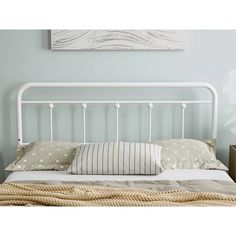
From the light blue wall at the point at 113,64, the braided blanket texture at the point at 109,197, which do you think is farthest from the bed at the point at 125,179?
the light blue wall at the point at 113,64

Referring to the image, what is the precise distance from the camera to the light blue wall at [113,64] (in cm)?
312

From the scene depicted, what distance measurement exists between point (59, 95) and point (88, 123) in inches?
11.5

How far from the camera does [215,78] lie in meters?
3.14

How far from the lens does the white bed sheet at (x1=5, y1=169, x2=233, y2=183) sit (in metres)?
2.50

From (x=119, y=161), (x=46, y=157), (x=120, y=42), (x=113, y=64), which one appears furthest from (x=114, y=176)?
(x=120, y=42)

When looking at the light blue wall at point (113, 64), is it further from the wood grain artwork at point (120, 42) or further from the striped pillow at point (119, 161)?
the striped pillow at point (119, 161)

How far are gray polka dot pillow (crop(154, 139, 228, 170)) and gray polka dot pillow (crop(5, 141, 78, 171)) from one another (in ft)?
1.97

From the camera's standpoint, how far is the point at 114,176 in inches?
102

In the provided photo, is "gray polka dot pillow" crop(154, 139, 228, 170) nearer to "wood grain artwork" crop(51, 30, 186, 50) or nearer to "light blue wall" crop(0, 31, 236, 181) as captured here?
"light blue wall" crop(0, 31, 236, 181)

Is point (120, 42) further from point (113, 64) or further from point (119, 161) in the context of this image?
point (119, 161)

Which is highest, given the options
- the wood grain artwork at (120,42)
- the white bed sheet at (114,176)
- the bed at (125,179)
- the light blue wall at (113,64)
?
the wood grain artwork at (120,42)

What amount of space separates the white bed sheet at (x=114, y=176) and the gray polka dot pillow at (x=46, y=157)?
0.17 ft

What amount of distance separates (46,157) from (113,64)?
0.85m
